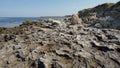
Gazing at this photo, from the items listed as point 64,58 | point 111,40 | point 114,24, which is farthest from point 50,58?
point 114,24

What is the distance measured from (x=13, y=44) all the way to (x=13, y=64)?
102 inches

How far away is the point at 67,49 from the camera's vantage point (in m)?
14.7

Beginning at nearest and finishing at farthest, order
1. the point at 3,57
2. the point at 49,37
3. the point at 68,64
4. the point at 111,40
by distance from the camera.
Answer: the point at 68,64 → the point at 3,57 → the point at 111,40 → the point at 49,37

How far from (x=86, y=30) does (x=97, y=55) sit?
360cm

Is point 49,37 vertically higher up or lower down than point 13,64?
higher up

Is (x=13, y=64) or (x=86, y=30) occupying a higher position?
(x=86, y=30)

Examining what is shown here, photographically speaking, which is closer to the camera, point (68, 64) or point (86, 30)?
point (68, 64)

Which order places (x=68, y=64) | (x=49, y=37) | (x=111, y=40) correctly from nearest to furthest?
(x=68, y=64), (x=111, y=40), (x=49, y=37)

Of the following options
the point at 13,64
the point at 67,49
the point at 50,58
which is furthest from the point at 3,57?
the point at 67,49

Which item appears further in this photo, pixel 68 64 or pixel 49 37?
pixel 49 37

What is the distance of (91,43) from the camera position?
15.2 metres

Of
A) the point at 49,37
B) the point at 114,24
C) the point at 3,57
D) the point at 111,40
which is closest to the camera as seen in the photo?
the point at 3,57

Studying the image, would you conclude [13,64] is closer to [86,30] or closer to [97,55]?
[97,55]

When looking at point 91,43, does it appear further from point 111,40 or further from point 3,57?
point 3,57
